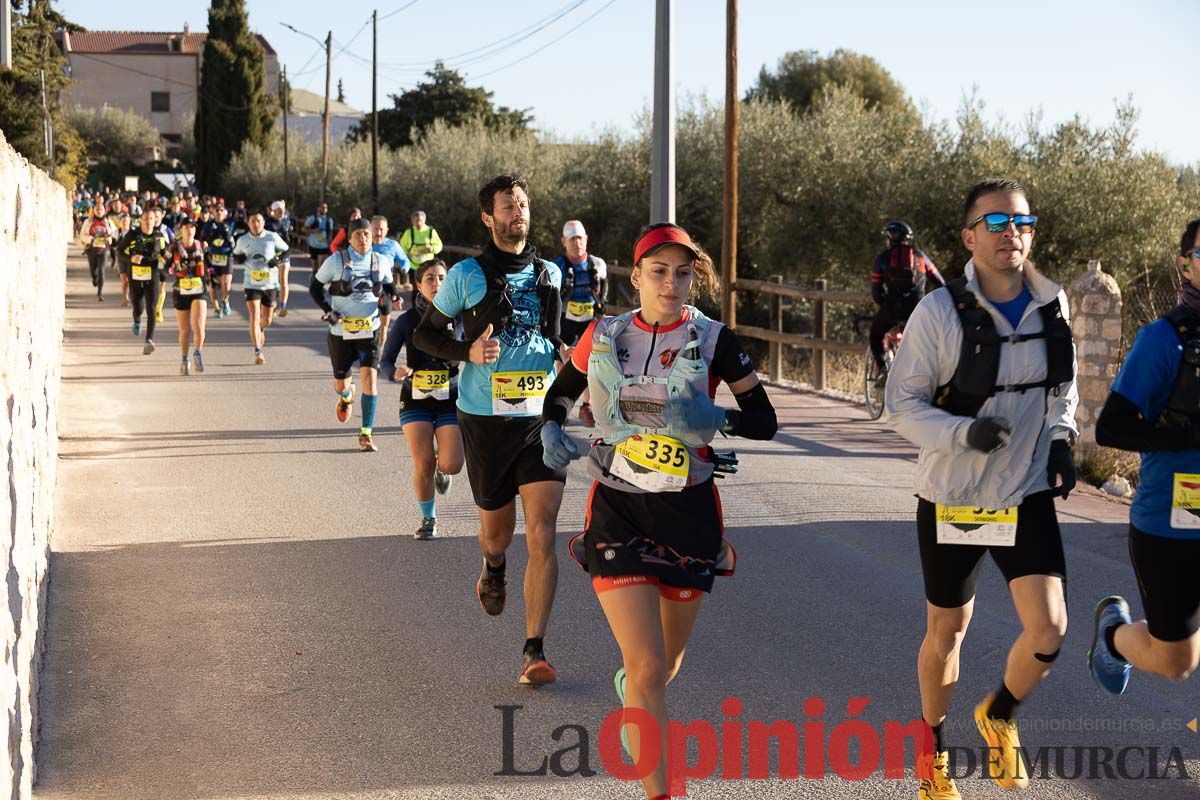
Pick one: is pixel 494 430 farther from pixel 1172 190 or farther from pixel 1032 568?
pixel 1172 190

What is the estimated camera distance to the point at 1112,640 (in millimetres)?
5195

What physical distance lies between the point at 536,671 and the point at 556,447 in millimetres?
1501

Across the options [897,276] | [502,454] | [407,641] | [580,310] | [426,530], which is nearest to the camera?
[502,454]

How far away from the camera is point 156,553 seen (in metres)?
8.81

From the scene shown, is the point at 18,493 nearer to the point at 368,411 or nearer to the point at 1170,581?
the point at 1170,581

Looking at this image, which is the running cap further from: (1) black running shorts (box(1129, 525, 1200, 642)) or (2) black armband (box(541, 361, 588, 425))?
(1) black running shorts (box(1129, 525, 1200, 642))

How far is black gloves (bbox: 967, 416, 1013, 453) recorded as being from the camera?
14.4 ft

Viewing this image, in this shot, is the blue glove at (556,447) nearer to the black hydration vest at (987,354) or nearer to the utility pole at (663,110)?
the black hydration vest at (987,354)

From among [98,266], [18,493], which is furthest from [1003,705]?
[98,266]

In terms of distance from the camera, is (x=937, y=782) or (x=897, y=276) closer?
(x=937, y=782)

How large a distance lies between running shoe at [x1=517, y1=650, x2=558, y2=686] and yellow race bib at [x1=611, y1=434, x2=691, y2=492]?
157cm

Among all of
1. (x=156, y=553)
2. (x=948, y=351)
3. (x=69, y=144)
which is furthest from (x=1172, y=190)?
(x=69, y=144)

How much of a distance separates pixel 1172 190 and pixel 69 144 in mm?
43769

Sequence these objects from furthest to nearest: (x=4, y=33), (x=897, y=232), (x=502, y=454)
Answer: (x=4, y=33)
(x=897, y=232)
(x=502, y=454)
